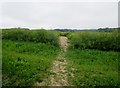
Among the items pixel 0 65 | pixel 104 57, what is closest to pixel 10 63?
pixel 0 65

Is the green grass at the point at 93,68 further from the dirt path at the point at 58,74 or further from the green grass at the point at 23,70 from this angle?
the green grass at the point at 23,70

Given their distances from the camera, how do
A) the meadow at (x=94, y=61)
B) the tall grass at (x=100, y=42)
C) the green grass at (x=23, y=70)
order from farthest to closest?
1. the tall grass at (x=100, y=42)
2. the meadow at (x=94, y=61)
3. the green grass at (x=23, y=70)

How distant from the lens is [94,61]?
16.8 metres

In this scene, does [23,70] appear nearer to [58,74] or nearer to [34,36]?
[58,74]

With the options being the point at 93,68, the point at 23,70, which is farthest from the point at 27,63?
the point at 93,68

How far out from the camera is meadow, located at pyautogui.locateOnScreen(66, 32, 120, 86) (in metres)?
12.9

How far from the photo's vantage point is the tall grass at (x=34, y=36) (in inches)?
912

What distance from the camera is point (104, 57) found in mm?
18219

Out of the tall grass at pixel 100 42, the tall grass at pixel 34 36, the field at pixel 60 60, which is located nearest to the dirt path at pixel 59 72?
the field at pixel 60 60

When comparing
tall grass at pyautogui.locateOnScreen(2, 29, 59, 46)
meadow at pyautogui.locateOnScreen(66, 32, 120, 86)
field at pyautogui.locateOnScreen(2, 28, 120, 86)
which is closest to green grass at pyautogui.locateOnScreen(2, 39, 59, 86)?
field at pyautogui.locateOnScreen(2, 28, 120, 86)

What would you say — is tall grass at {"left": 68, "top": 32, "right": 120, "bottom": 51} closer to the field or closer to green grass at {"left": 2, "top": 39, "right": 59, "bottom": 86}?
the field

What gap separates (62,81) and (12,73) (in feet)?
6.93

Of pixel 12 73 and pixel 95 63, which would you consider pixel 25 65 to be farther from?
pixel 95 63

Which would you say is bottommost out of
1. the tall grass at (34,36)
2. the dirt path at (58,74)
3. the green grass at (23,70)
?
the dirt path at (58,74)
